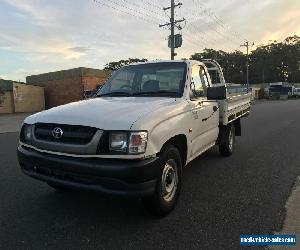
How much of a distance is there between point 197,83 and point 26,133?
106 inches

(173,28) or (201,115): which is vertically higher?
(173,28)

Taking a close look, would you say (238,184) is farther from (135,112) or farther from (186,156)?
(135,112)

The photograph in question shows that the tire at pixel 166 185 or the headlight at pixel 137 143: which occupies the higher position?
the headlight at pixel 137 143

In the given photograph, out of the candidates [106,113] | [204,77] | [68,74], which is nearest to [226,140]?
[204,77]

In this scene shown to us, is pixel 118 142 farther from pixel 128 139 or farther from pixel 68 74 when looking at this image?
pixel 68 74

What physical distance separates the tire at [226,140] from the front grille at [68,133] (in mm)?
3881

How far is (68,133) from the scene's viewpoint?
4227 mm

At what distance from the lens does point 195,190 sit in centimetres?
578

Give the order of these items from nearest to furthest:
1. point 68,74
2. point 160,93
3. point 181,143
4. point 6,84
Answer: point 181,143 < point 160,93 < point 6,84 < point 68,74

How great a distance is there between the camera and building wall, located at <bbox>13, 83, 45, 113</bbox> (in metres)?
37.1

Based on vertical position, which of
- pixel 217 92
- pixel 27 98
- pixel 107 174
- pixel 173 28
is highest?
pixel 173 28

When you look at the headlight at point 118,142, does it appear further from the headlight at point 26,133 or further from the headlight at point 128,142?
the headlight at point 26,133

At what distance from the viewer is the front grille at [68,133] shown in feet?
13.5

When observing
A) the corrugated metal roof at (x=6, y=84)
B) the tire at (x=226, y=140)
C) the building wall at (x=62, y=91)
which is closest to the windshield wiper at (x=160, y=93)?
→ the tire at (x=226, y=140)
